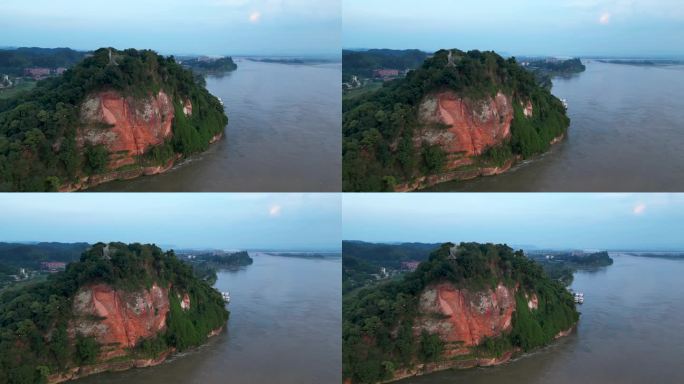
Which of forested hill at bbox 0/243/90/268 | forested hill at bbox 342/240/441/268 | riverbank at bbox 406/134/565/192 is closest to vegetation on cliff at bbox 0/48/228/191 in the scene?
forested hill at bbox 0/243/90/268

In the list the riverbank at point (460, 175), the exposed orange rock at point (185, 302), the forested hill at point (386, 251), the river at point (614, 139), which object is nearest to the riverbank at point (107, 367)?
the exposed orange rock at point (185, 302)

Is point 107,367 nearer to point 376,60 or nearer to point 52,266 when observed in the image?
point 52,266

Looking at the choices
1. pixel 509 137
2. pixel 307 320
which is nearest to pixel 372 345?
pixel 307 320

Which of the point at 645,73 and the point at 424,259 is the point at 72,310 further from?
the point at 645,73

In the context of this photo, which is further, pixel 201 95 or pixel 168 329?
pixel 201 95

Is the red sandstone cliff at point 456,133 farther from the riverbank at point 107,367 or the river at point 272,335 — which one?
the riverbank at point 107,367

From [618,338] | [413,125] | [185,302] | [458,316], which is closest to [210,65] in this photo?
[413,125]
